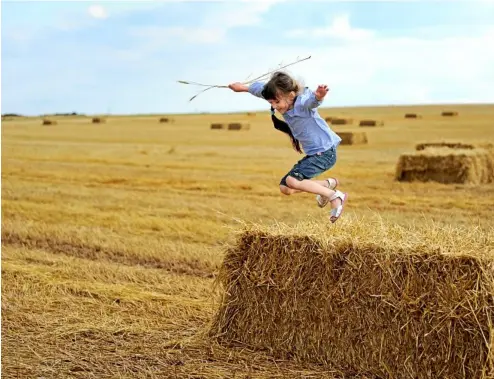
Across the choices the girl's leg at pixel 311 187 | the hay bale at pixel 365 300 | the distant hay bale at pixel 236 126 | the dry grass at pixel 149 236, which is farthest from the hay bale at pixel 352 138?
Answer: the girl's leg at pixel 311 187

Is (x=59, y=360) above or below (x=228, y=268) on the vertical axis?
below

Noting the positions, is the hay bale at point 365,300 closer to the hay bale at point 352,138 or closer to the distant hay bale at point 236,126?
the hay bale at point 352,138

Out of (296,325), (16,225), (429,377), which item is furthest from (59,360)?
(16,225)

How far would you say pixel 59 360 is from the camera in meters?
6.50

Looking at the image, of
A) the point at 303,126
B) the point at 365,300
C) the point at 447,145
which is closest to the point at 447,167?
the point at 447,145

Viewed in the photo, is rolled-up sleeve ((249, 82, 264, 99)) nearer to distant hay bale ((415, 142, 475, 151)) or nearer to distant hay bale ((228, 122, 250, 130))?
distant hay bale ((415, 142, 475, 151))

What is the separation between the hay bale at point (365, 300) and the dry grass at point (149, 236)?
0.44 feet

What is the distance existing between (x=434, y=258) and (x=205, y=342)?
2104 mm

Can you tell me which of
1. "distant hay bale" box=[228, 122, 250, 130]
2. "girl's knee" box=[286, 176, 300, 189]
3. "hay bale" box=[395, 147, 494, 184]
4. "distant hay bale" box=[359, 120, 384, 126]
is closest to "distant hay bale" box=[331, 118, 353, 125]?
"distant hay bale" box=[359, 120, 384, 126]

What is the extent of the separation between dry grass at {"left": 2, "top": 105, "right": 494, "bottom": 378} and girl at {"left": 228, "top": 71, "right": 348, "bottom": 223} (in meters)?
0.90

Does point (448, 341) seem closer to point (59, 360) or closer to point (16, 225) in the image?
point (59, 360)

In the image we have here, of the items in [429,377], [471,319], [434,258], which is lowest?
[429,377]

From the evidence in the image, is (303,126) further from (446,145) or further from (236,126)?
(236,126)

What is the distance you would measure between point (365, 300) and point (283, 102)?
5.63ft
